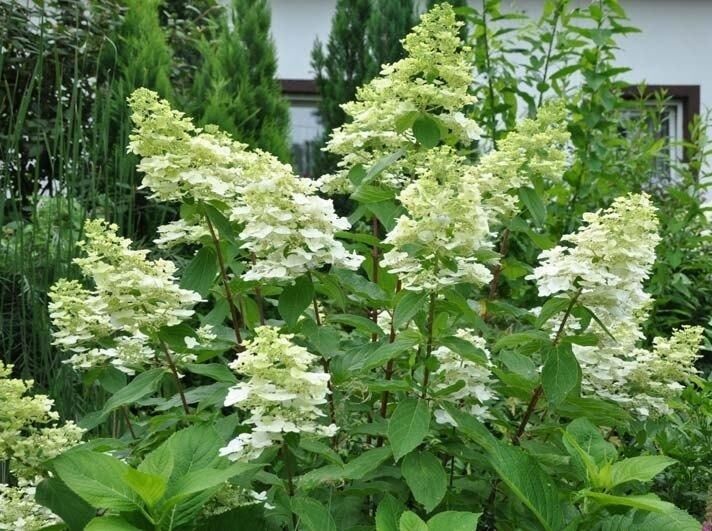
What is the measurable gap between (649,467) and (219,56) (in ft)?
13.9

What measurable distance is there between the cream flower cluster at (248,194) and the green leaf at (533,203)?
0.59 metres

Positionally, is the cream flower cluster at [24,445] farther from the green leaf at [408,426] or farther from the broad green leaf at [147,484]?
the green leaf at [408,426]

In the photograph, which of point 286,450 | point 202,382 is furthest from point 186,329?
point 202,382

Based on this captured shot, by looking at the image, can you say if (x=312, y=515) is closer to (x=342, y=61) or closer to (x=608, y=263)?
(x=608, y=263)

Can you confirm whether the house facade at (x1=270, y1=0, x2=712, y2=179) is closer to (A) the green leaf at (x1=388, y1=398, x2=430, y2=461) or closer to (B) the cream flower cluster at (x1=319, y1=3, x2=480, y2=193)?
(B) the cream flower cluster at (x1=319, y1=3, x2=480, y2=193)

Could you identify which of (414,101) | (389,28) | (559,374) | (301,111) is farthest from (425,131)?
(301,111)

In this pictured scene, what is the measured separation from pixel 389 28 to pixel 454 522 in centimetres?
Result: 525

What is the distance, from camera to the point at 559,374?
6.21ft

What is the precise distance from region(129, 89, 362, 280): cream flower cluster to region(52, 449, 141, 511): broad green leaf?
0.47m

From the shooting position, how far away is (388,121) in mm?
2277

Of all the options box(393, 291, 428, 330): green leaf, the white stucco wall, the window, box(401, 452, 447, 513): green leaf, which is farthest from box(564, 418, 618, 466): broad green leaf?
the white stucco wall

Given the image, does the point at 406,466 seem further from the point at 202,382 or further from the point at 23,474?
the point at 202,382

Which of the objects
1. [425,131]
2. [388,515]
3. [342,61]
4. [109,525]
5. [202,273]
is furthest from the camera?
[342,61]

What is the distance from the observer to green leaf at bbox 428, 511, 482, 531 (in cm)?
150
